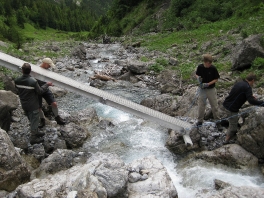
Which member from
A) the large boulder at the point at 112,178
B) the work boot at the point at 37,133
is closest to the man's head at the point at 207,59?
the large boulder at the point at 112,178

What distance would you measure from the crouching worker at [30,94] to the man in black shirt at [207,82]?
5379 mm

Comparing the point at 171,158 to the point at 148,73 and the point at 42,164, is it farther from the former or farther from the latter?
the point at 148,73

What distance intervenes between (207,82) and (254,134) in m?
2.33

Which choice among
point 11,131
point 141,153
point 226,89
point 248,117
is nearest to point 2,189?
point 11,131

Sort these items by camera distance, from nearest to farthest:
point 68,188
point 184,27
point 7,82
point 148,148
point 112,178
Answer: point 68,188
point 112,178
point 148,148
point 7,82
point 184,27

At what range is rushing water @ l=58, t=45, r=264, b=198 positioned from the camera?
778cm

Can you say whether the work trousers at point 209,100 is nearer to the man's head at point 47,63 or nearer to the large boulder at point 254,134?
the large boulder at point 254,134

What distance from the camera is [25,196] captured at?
5.46 meters

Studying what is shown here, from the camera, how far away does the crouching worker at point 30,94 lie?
28.2ft

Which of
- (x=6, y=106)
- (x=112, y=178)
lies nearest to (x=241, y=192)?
(x=112, y=178)

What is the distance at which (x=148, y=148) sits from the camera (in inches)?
400

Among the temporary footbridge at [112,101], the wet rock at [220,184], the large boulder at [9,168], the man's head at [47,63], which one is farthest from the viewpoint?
the man's head at [47,63]

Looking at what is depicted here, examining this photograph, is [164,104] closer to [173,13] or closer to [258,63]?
[258,63]

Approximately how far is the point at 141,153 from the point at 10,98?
17.4ft
